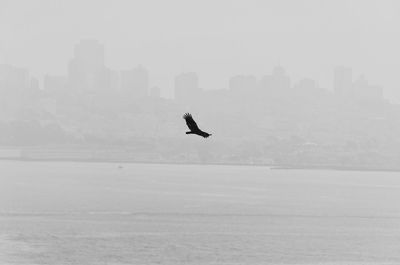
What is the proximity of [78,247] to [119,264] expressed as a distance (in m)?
13.6

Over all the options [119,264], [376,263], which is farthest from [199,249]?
[376,263]

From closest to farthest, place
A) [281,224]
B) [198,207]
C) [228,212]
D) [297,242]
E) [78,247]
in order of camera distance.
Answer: [78,247]
[297,242]
[281,224]
[228,212]
[198,207]

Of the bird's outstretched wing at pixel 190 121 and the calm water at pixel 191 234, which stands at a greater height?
the calm water at pixel 191 234

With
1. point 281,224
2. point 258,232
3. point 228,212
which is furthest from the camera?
point 228,212

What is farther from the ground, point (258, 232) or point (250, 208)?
point (250, 208)

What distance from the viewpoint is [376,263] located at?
114 meters

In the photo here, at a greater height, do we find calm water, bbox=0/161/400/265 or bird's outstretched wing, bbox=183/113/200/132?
calm water, bbox=0/161/400/265

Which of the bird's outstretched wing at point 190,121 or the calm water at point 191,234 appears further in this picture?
the calm water at point 191,234

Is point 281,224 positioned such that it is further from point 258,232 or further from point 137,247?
point 137,247

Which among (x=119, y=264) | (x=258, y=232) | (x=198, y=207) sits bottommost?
(x=119, y=264)

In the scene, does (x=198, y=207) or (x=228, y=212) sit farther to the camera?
(x=198, y=207)

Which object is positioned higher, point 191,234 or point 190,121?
point 191,234

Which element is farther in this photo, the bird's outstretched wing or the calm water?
the calm water

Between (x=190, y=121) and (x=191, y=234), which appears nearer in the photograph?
(x=190, y=121)
